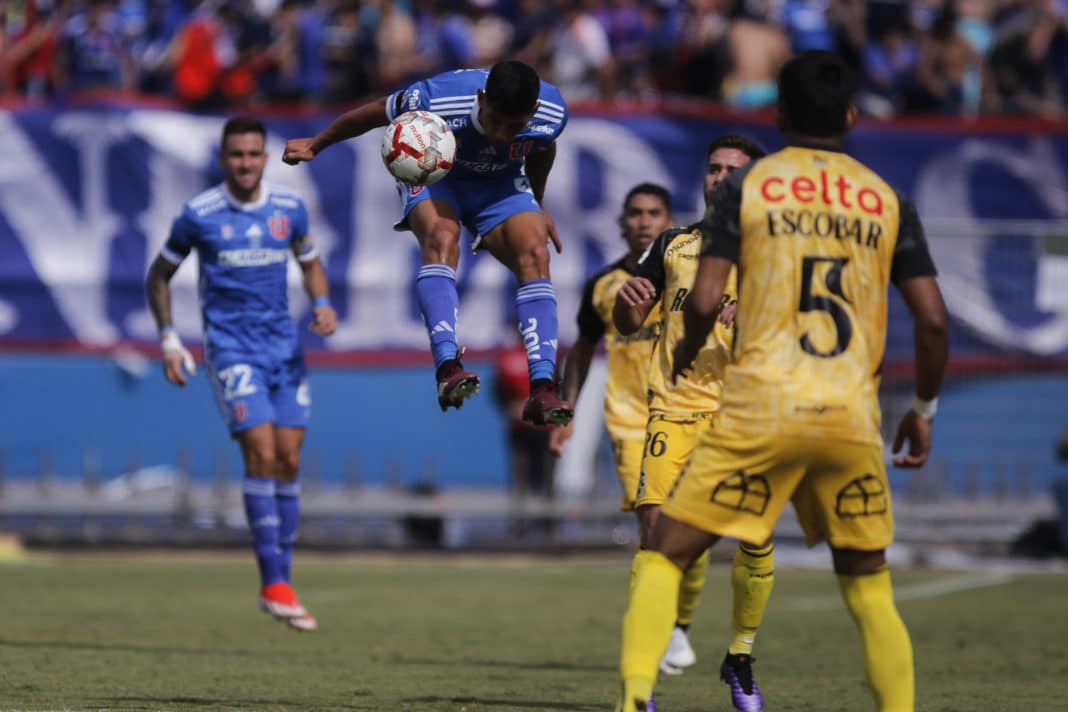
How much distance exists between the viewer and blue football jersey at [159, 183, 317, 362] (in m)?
12.9

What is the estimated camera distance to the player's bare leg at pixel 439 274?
948 centimetres

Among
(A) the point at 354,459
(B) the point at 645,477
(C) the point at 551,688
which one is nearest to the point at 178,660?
(C) the point at 551,688

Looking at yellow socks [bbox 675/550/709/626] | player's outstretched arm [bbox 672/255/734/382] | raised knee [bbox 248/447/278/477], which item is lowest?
yellow socks [bbox 675/550/709/626]

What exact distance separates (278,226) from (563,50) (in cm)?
963

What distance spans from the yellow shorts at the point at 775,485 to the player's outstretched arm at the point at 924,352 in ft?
0.60

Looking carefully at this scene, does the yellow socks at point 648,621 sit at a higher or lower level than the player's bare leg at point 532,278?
lower

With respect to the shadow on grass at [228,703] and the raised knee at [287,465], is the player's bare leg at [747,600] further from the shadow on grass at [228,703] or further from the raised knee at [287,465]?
the raised knee at [287,465]

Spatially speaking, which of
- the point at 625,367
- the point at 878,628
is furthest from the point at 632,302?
the point at 625,367

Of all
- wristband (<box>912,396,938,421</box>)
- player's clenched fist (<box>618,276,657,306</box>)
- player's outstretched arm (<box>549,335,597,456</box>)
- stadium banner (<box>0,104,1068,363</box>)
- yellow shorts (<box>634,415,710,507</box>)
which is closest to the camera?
wristband (<box>912,396,938,421</box>)

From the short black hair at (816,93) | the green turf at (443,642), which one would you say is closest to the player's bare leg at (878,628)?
the short black hair at (816,93)

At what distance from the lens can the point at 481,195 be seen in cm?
992

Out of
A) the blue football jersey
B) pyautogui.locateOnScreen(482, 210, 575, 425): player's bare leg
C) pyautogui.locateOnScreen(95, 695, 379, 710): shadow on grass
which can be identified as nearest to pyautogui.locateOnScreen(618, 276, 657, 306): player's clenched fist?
pyautogui.locateOnScreen(482, 210, 575, 425): player's bare leg

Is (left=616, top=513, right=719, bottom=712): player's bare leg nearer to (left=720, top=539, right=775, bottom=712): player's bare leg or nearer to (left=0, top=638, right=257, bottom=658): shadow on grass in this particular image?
(left=720, top=539, right=775, bottom=712): player's bare leg

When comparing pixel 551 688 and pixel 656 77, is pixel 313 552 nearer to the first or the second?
pixel 656 77
